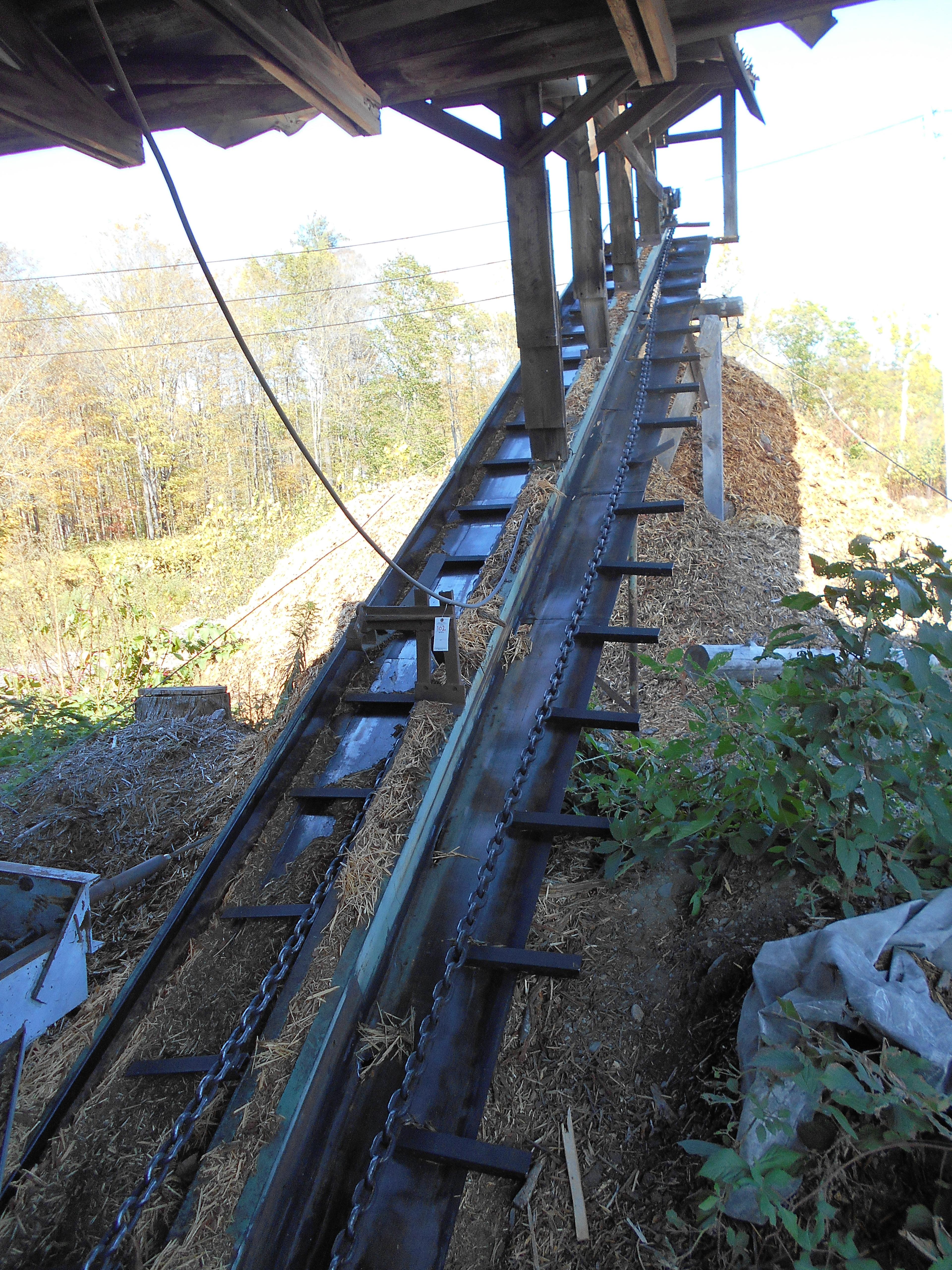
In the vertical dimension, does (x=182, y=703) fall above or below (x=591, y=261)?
below

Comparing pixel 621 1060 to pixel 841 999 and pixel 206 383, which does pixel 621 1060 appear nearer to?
pixel 841 999

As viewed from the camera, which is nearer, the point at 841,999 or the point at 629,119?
the point at 841,999

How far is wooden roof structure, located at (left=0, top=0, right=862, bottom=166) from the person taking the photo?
2801 mm

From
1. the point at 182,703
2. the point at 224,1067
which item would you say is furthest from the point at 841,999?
the point at 182,703

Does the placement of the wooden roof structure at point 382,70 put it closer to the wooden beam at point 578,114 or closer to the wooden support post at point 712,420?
the wooden beam at point 578,114

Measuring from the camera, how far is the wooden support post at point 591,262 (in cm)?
591

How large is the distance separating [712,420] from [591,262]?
11.1 feet

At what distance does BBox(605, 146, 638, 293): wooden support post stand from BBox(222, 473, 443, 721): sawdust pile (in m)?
3.44

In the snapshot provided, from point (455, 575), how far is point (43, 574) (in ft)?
27.6

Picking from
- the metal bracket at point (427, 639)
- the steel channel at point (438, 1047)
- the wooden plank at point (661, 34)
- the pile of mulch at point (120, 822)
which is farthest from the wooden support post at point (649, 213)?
the metal bracket at point (427, 639)

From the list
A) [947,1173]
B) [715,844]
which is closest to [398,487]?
[715,844]

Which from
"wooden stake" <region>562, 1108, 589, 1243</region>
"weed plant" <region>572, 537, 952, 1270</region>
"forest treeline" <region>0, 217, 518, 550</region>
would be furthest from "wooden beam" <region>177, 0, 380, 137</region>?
"forest treeline" <region>0, 217, 518, 550</region>

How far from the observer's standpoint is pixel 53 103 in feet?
9.35

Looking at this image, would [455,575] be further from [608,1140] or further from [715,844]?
[608,1140]
